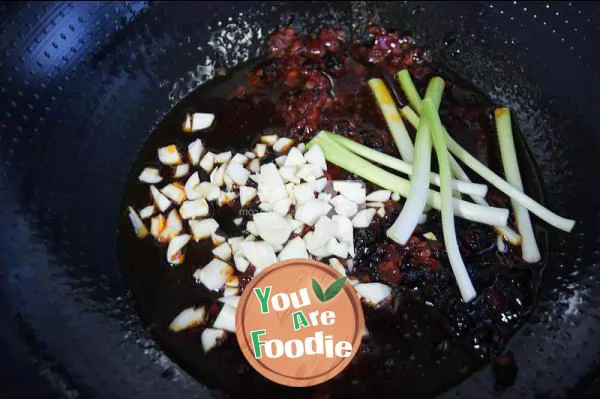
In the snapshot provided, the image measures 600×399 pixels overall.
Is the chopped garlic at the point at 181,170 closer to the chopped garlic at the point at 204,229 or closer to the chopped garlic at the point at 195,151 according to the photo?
the chopped garlic at the point at 195,151

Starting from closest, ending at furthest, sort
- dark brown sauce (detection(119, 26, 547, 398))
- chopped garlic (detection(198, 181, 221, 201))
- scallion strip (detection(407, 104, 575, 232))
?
dark brown sauce (detection(119, 26, 547, 398))
scallion strip (detection(407, 104, 575, 232))
chopped garlic (detection(198, 181, 221, 201))

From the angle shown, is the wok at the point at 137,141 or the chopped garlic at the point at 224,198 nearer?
the wok at the point at 137,141

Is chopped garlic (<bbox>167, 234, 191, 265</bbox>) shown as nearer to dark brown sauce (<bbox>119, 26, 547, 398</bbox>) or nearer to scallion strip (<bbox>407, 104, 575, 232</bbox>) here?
dark brown sauce (<bbox>119, 26, 547, 398</bbox>)

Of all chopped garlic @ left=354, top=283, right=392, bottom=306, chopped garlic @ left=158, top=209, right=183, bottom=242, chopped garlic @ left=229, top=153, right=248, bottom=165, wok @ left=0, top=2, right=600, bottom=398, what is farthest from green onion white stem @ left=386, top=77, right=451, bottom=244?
chopped garlic @ left=158, top=209, right=183, bottom=242

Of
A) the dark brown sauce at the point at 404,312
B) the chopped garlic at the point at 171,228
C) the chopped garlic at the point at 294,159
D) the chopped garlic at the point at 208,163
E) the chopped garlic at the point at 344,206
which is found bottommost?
the dark brown sauce at the point at 404,312

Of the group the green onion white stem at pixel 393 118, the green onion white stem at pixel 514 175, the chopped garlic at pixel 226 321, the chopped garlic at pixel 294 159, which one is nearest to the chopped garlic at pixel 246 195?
the chopped garlic at pixel 294 159

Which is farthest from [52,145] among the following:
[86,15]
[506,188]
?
[506,188]

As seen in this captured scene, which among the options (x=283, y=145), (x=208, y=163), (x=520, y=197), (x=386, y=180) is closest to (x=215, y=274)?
(x=208, y=163)

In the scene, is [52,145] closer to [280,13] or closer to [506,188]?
[280,13]
